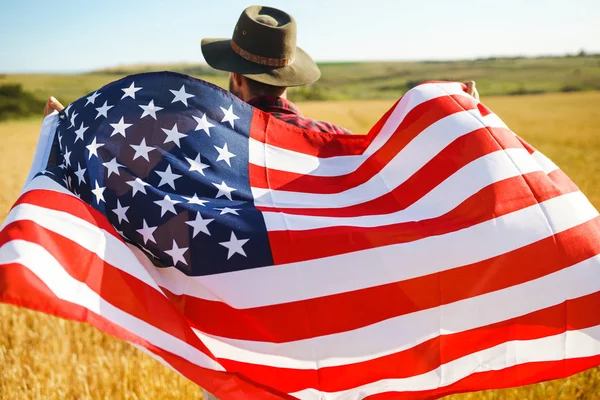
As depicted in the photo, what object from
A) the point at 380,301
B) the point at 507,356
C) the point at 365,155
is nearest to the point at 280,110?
the point at 365,155

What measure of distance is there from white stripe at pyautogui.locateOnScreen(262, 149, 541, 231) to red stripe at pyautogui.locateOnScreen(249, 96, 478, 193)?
28 cm

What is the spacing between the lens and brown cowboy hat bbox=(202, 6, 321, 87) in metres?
2.82

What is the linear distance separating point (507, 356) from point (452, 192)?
2.74ft

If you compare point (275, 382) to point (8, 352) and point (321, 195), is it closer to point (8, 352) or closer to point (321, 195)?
point (321, 195)

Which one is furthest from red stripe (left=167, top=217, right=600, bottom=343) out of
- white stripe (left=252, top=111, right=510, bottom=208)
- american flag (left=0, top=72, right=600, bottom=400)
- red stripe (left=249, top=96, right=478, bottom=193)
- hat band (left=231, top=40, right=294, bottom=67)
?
hat band (left=231, top=40, right=294, bottom=67)

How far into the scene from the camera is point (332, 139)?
9.65 ft

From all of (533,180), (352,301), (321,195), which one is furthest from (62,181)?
(533,180)

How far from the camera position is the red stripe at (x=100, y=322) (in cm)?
184

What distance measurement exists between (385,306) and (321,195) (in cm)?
70

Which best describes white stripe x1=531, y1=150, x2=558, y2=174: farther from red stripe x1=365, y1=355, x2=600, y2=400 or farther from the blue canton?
the blue canton

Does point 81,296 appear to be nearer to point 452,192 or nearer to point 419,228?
point 419,228

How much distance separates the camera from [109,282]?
2.12 metres

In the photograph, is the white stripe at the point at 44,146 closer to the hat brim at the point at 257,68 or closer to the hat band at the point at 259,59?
the hat brim at the point at 257,68

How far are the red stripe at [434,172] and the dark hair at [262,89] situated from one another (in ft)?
1.85
